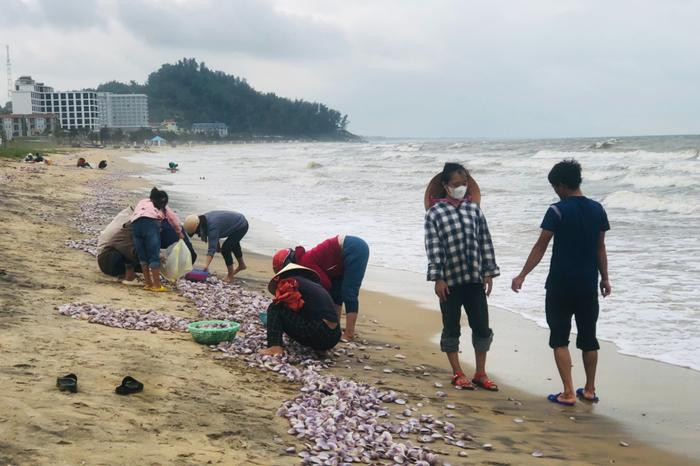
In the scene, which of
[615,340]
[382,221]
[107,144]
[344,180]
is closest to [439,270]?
[615,340]

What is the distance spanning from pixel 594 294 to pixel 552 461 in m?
1.68

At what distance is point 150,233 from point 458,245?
440 centimetres

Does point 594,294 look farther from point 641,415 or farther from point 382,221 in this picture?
point 382,221

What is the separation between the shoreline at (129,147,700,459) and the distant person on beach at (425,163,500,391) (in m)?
0.82

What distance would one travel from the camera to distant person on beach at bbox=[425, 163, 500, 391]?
576 cm

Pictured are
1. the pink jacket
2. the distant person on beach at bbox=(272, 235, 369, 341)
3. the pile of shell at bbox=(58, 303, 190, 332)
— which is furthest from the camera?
the pink jacket

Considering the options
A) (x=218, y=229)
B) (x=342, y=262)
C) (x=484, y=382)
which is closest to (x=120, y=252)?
(x=218, y=229)

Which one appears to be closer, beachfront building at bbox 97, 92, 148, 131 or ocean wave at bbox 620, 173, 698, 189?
ocean wave at bbox 620, 173, 698, 189

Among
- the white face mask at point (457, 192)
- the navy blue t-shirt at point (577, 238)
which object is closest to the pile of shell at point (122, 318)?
the white face mask at point (457, 192)

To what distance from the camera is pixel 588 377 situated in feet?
18.8

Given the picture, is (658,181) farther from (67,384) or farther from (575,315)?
(67,384)

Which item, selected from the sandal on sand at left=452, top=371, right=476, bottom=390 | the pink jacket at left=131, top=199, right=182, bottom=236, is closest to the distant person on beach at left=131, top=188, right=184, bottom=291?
the pink jacket at left=131, top=199, right=182, bottom=236

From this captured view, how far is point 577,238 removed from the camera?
551cm

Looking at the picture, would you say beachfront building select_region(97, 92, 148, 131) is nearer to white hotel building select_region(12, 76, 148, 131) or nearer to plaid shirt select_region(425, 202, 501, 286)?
white hotel building select_region(12, 76, 148, 131)
